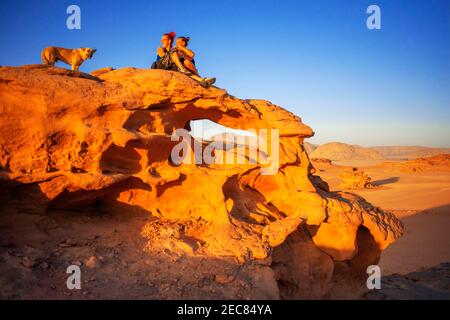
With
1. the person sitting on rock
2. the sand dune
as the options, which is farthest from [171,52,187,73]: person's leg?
the sand dune

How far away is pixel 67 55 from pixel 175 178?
10.9 ft

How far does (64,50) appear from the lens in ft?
19.5

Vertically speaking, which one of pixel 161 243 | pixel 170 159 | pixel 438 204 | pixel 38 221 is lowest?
pixel 438 204

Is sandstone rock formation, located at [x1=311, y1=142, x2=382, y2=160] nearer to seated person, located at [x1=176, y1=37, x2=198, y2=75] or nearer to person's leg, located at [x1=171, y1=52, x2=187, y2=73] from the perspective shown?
seated person, located at [x1=176, y1=37, x2=198, y2=75]

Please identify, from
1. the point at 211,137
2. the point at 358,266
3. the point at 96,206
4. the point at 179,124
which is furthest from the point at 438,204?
the point at 96,206

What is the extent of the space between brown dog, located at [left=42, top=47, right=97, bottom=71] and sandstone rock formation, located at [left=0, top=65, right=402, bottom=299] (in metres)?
1.25

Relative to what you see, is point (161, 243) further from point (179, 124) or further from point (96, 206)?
point (179, 124)

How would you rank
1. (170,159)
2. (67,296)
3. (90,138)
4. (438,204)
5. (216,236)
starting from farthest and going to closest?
(438,204), (170,159), (216,236), (90,138), (67,296)

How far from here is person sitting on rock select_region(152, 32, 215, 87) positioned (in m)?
5.61

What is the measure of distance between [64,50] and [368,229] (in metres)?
7.25

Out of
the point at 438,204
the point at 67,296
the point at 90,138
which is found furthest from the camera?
the point at 438,204

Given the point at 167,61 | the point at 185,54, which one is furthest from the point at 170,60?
the point at 185,54

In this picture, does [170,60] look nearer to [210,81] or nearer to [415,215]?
[210,81]
